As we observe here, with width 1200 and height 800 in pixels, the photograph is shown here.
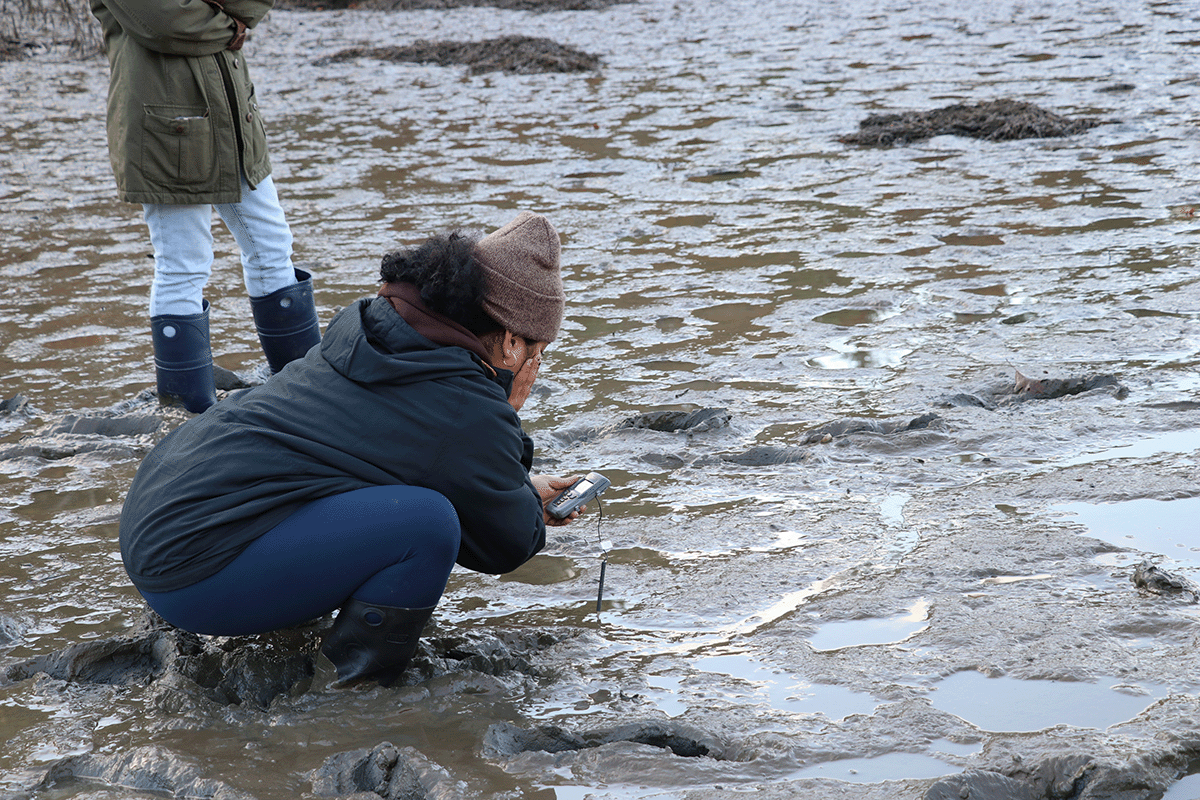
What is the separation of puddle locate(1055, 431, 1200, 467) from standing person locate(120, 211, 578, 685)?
6.67ft

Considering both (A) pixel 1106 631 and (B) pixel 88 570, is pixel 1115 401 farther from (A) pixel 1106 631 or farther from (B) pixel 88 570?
(B) pixel 88 570

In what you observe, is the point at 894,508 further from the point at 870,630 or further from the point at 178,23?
the point at 178,23

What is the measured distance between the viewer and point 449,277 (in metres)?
2.54

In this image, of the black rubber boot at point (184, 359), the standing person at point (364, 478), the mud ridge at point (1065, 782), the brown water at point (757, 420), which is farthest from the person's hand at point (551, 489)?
the black rubber boot at point (184, 359)

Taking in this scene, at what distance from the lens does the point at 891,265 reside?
18.7ft

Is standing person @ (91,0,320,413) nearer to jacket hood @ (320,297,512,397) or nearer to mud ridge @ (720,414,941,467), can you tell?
jacket hood @ (320,297,512,397)

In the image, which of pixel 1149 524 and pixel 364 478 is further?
pixel 1149 524

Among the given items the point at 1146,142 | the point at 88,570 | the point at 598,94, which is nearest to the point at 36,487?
the point at 88,570

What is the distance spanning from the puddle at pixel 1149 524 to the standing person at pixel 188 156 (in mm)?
2965

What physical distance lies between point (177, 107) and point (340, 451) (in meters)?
1.92

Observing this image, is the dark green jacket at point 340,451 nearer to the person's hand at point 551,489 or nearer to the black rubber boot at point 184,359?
the person's hand at point 551,489

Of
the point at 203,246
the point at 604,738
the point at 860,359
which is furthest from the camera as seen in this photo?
the point at 860,359

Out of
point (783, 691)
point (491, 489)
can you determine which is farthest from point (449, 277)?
point (783, 691)

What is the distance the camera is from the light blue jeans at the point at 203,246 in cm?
399
